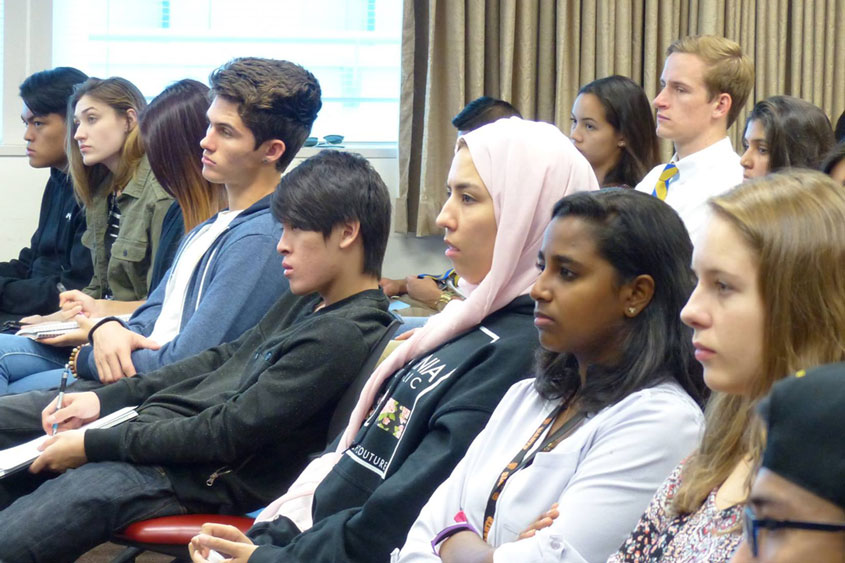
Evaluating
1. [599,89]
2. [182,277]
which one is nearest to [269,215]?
[182,277]

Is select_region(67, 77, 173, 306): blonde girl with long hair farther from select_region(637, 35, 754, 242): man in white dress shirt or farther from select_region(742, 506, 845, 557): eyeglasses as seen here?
select_region(742, 506, 845, 557): eyeglasses

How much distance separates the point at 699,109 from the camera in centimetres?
337

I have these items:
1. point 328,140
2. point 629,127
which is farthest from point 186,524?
point 328,140

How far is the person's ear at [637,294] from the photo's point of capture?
1.44 meters

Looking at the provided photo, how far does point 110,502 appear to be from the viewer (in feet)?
6.67

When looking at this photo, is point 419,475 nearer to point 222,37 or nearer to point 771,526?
point 771,526

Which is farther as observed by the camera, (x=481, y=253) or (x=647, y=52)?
(x=647, y=52)

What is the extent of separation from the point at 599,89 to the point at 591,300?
2.40 m

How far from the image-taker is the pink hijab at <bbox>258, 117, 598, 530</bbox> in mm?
1743

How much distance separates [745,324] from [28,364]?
231 centimetres

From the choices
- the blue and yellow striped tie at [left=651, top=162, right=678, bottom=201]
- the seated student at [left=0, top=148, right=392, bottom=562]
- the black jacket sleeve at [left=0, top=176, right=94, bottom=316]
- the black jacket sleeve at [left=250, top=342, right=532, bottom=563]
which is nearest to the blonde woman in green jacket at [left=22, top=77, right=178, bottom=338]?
the black jacket sleeve at [left=0, top=176, right=94, bottom=316]

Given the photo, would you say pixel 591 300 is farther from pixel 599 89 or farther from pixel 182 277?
pixel 599 89

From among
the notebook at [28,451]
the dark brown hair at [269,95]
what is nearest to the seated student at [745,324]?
the notebook at [28,451]

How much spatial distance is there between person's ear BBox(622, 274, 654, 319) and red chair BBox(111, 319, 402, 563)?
2.34ft
